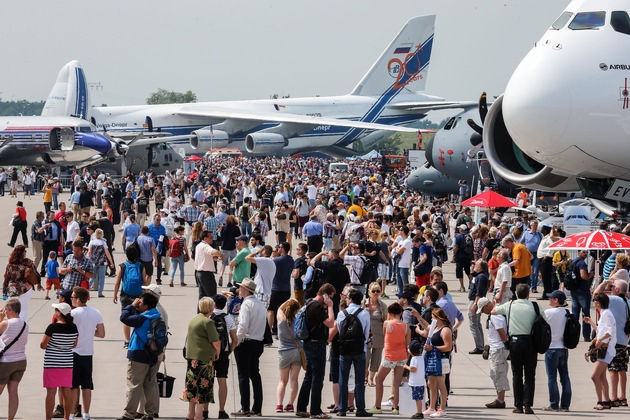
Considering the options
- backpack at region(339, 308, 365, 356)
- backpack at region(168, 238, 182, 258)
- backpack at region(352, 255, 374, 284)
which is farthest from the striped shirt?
backpack at region(168, 238, 182, 258)

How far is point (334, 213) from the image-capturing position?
25797 mm

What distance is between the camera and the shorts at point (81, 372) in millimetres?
10547

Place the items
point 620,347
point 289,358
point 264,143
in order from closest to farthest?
1. point 289,358
2. point 620,347
3. point 264,143

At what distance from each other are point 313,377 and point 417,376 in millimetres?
1036

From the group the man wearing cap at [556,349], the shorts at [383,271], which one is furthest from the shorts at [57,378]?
the shorts at [383,271]

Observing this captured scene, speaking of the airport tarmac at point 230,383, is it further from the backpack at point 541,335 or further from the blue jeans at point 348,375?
the backpack at point 541,335

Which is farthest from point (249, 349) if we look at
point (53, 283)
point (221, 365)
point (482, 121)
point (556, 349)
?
point (482, 121)

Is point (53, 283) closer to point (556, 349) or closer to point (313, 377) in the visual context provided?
point (313, 377)

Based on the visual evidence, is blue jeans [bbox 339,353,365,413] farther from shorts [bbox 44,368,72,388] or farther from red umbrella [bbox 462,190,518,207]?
red umbrella [bbox 462,190,518,207]

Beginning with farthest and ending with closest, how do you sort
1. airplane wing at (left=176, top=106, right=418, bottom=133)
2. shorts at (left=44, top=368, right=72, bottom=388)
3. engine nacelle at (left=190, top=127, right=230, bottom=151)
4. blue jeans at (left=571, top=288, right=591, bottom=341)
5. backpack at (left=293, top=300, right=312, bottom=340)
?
engine nacelle at (left=190, top=127, right=230, bottom=151) → airplane wing at (left=176, top=106, right=418, bottom=133) → blue jeans at (left=571, top=288, right=591, bottom=341) → backpack at (left=293, top=300, right=312, bottom=340) → shorts at (left=44, top=368, right=72, bottom=388)

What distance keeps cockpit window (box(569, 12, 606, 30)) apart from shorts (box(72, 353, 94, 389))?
1065 centimetres

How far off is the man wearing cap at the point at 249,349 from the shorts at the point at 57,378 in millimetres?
1797

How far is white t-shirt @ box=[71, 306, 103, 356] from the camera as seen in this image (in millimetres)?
10672

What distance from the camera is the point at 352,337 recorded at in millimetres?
11172
